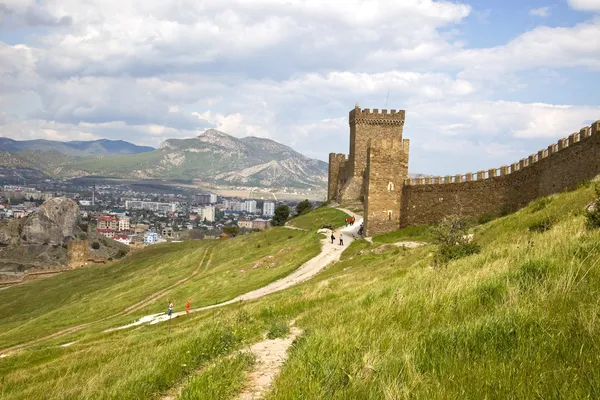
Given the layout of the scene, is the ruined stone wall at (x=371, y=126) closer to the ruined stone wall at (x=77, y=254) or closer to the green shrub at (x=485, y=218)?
the green shrub at (x=485, y=218)

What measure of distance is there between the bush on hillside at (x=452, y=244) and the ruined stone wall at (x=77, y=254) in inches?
4138

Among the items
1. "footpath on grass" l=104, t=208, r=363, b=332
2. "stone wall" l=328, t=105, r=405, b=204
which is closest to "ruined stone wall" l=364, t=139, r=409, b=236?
"footpath on grass" l=104, t=208, r=363, b=332

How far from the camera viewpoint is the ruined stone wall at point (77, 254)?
107m

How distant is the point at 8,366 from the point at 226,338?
16098 millimetres

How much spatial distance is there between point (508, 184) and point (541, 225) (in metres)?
18.6

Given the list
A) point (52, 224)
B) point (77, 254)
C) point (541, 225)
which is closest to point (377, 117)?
point (541, 225)

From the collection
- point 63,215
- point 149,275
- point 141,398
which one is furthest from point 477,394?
point 63,215

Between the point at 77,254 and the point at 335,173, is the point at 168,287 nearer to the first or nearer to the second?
the point at 335,173

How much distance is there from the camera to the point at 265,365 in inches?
278

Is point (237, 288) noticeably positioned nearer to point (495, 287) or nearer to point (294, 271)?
point (294, 271)

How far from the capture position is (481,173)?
3641cm

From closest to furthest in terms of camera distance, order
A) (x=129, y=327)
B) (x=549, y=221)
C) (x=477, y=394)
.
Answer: (x=477, y=394), (x=549, y=221), (x=129, y=327)

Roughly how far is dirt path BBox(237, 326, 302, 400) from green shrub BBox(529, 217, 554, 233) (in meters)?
11.0

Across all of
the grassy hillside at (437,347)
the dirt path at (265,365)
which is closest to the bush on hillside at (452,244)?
the grassy hillside at (437,347)
